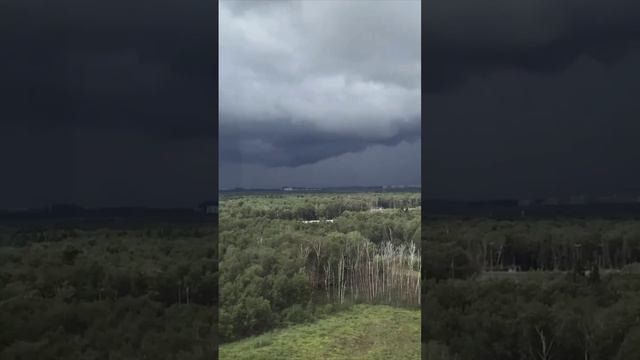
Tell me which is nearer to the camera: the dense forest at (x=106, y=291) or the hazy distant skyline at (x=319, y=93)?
the dense forest at (x=106, y=291)

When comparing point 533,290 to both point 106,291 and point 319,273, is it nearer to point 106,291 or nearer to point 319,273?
point 319,273

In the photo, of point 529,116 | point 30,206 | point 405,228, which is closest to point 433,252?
point 405,228

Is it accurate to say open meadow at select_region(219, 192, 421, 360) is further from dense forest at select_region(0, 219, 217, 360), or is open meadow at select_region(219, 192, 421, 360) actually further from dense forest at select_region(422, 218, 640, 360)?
dense forest at select_region(422, 218, 640, 360)

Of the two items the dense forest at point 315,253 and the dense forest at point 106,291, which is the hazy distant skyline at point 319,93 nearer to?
the dense forest at point 315,253

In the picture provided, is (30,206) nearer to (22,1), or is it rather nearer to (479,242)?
(22,1)

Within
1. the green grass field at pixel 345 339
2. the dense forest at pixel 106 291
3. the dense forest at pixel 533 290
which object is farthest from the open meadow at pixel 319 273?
the dense forest at pixel 533 290
